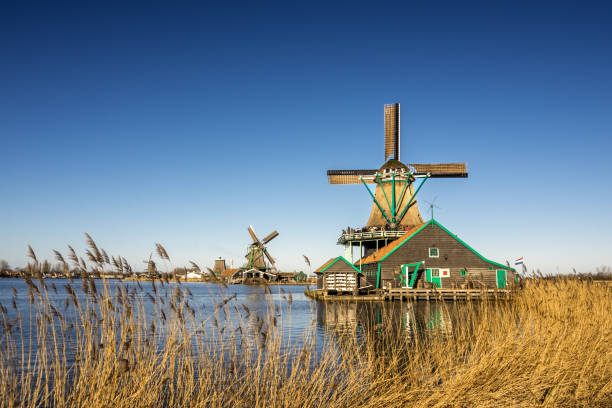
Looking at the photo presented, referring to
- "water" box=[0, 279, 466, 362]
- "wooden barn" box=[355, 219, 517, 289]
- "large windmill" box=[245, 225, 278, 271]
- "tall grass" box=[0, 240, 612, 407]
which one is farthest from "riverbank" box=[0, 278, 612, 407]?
"large windmill" box=[245, 225, 278, 271]

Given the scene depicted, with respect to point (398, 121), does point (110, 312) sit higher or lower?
lower

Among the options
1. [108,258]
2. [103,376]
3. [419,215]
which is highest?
[419,215]

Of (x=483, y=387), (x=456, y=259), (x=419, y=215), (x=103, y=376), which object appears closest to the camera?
(x=103, y=376)

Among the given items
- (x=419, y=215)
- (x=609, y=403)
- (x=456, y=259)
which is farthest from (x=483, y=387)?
(x=419, y=215)

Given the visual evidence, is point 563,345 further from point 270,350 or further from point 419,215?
point 419,215

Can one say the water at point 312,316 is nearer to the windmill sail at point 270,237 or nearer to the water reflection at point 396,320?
the water reflection at point 396,320

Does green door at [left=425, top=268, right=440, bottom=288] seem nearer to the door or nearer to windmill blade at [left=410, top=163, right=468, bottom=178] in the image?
the door

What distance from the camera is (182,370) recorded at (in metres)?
5.57

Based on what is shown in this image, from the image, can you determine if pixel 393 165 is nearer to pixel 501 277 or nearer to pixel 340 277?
pixel 340 277

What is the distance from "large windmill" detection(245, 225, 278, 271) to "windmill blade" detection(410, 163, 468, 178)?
111ft

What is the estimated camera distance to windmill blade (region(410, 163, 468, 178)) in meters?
40.4

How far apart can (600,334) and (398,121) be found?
37.6m

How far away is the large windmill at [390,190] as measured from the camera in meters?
37.6

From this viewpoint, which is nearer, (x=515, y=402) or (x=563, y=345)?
(x=515, y=402)
